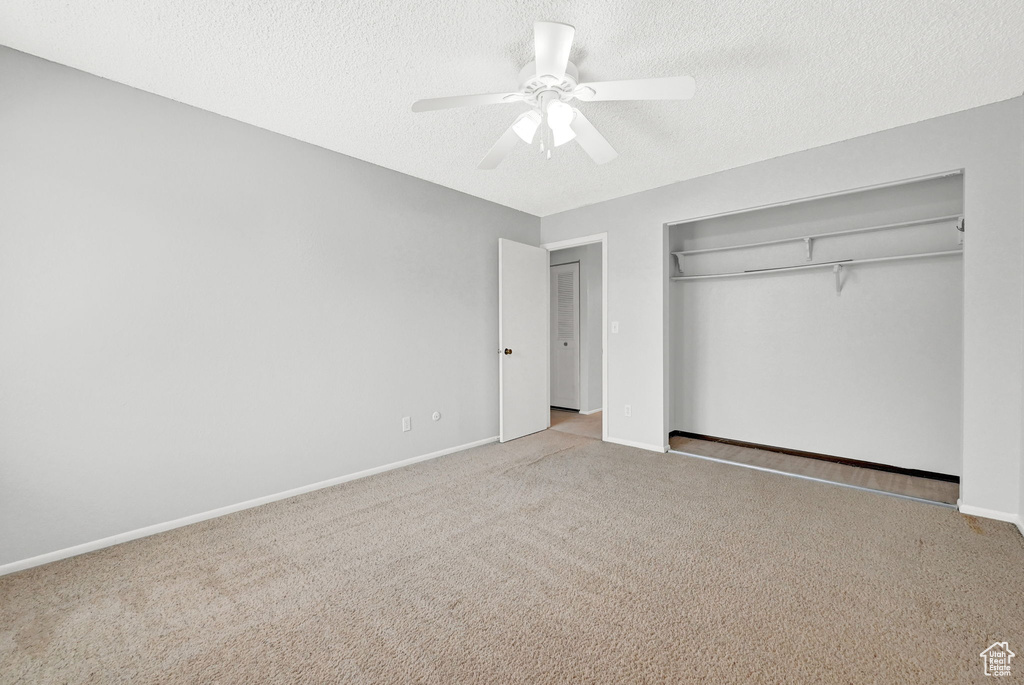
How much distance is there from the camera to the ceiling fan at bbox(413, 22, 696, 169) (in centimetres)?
170

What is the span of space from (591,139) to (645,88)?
1.67ft

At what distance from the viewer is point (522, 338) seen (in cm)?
448

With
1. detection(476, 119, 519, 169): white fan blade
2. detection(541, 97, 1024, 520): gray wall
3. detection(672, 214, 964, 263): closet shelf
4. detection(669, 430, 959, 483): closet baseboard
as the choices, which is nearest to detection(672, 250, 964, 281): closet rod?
detection(672, 214, 964, 263): closet shelf

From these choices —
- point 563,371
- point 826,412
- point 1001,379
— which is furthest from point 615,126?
point 563,371

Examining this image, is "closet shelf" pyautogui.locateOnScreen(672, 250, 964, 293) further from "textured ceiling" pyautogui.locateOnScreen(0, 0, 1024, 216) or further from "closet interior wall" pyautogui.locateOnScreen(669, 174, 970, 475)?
"textured ceiling" pyautogui.locateOnScreen(0, 0, 1024, 216)

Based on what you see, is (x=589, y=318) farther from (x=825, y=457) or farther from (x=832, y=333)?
(x=825, y=457)

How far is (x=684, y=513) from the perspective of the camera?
2.62 meters

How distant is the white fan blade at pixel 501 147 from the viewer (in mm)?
2318

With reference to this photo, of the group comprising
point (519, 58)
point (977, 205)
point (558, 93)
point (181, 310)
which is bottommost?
point (181, 310)

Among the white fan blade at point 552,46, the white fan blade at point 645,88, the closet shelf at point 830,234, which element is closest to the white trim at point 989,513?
the closet shelf at point 830,234

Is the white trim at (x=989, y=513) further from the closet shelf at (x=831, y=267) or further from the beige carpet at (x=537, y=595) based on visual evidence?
the closet shelf at (x=831, y=267)

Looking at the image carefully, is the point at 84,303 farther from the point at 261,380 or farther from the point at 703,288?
the point at 703,288

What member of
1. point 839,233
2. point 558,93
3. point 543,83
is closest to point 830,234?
point 839,233

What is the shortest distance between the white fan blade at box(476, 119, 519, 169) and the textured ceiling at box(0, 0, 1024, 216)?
0.81 feet
